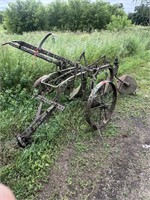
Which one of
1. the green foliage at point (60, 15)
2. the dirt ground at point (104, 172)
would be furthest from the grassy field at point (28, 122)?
the green foliage at point (60, 15)

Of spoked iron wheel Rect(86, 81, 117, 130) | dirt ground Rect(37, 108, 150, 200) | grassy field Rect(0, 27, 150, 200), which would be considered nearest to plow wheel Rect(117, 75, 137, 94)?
grassy field Rect(0, 27, 150, 200)

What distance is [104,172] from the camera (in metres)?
2.79

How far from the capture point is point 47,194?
8.13ft

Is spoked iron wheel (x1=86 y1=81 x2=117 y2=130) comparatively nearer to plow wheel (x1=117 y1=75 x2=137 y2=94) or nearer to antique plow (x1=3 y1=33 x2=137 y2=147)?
antique plow (x1=3 y1=33 x2=137 y2=147)

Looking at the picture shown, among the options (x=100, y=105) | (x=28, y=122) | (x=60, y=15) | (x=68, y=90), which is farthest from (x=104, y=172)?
(x=60, y=15)

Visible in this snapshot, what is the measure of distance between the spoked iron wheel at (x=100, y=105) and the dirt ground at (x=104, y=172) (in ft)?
0.96

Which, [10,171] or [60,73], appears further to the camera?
[60,73]

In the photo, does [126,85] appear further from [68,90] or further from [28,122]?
[28,122]

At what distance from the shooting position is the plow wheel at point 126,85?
15.0 feet

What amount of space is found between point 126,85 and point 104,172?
2.15m

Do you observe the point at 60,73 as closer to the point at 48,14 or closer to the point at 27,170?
the point at 27,170

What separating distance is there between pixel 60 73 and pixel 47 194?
5.36ft

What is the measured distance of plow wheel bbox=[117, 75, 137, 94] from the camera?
15.0 feet

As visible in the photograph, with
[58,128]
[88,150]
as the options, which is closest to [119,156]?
[88,150]
